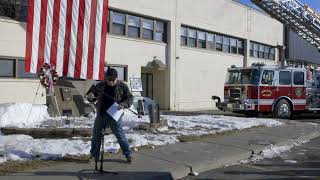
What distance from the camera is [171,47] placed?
2900 centimetres

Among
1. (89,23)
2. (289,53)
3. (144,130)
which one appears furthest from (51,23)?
(289,53)

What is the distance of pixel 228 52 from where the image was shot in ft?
117

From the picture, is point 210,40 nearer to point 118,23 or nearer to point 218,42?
point 218,42

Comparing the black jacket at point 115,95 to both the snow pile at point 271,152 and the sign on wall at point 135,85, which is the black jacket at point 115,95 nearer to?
the snow pile at point 271,152

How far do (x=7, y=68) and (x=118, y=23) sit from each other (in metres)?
6.77

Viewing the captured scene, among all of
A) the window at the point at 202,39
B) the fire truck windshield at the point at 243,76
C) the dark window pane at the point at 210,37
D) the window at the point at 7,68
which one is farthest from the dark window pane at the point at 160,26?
the window at the point at 7,68

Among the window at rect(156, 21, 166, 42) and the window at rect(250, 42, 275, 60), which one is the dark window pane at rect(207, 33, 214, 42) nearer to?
the window at rect(156, 21, 166, 42)

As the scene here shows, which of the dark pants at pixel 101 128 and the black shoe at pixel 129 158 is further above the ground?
the dark pants at pixel 101 128

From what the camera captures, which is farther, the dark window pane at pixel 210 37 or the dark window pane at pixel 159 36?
the dark window pane at pixel 210 37

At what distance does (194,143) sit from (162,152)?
1.88 meters

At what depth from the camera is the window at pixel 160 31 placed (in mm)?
28641

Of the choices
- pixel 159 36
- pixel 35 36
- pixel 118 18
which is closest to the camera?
pixel 35 36

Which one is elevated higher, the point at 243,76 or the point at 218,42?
the point at 218,42

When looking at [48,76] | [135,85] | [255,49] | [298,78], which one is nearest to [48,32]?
[48,76]
